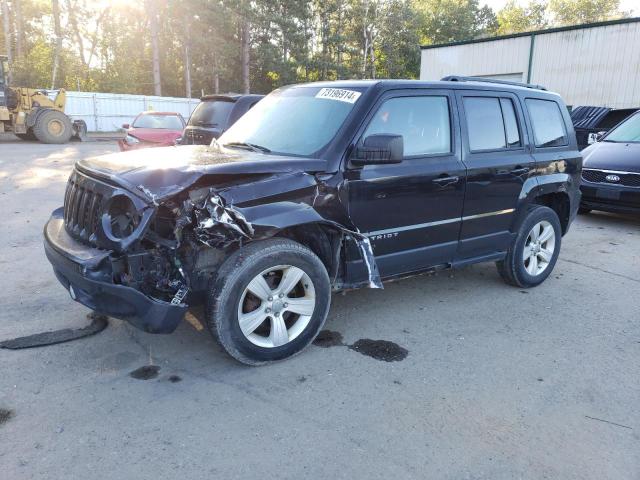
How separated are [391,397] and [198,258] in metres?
1.49

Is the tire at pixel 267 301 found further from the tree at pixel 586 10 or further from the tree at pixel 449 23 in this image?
the tree at pixel 586 10

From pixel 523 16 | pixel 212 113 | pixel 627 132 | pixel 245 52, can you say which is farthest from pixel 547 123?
pixel 523 16

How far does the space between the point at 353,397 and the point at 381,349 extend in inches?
Result: 28.7

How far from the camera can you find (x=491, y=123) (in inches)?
184

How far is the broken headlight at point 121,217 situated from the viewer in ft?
10.4

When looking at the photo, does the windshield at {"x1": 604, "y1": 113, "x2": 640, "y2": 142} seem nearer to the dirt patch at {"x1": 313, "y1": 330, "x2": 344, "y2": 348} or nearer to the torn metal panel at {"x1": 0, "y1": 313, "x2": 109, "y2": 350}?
the dirt patch at {"x1": 313, "y1": 330, "x2": 344, "y2": 348}

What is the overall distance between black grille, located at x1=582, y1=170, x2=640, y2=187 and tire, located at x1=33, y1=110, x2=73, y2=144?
1889 cm

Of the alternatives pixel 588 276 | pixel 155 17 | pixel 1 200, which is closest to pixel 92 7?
pixel 155 17

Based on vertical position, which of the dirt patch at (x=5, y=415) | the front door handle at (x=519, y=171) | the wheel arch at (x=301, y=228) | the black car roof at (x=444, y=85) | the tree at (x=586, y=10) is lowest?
the dirt patch at (x=5, y=415)

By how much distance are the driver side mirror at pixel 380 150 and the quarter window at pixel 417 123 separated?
0.67ft

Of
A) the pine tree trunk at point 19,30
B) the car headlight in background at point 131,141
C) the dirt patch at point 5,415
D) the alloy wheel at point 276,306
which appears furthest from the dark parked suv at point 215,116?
the pine tree trunk at point 19,30

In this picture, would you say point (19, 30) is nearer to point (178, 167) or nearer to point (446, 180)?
point (178, 167)

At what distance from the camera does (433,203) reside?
4.24m

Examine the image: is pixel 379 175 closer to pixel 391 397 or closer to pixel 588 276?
pixel 391 397
